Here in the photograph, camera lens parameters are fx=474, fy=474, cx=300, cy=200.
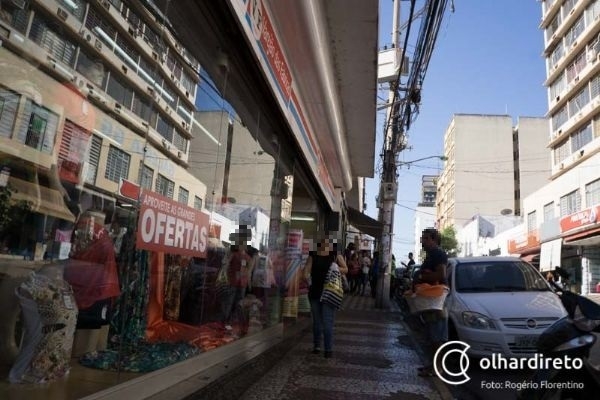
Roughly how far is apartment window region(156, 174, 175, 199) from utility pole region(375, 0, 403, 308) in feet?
35.5

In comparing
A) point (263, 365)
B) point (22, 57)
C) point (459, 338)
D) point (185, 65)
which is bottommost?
point (263, 365)

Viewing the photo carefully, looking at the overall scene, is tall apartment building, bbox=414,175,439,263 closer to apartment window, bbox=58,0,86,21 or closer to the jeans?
the jeans

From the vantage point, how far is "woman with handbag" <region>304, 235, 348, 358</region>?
614cm

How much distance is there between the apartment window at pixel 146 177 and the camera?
155 inches

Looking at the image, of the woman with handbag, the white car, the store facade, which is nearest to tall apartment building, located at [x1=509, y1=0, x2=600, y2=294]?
the white car

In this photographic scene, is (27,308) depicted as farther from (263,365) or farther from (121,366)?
(263,365)

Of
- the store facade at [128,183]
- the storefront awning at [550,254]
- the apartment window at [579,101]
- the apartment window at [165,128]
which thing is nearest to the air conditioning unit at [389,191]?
the store facade at [128,183]

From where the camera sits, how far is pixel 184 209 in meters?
4.51

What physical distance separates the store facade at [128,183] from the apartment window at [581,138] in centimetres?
3500

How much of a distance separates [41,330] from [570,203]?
37463 millimetres

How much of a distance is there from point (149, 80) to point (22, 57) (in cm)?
111

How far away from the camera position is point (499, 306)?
6008mm

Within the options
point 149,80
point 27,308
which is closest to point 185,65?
point 149,80

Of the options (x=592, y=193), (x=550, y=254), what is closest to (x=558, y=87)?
(x=592, y=193)
